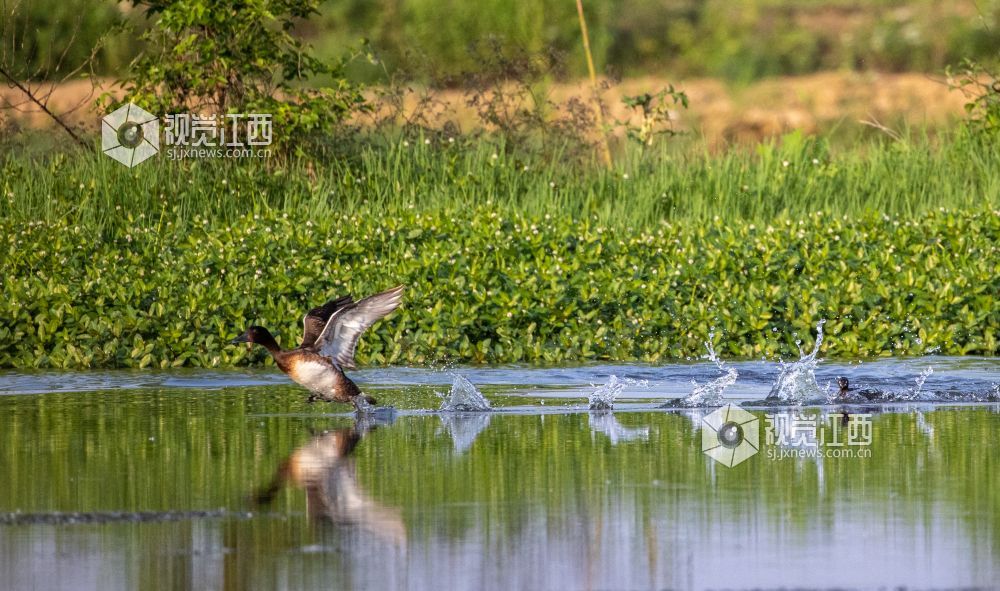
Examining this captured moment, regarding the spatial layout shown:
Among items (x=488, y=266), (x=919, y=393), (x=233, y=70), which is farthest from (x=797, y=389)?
(x=233, y=70)

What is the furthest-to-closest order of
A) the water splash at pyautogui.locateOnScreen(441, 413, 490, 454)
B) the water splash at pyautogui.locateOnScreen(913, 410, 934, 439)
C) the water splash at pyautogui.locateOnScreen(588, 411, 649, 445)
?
the water splash at pyautogui.locateOnScreen(913, 410, 934, 439)
the water splash at pyautogui.locateOnScreen(588, 411, 649, 445)
the water splash at pyautogui.locateOnScreen(441, 413, 490, 454)

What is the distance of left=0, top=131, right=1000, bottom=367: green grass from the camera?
1245cm

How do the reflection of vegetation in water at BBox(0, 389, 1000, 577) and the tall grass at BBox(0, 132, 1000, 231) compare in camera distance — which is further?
the tall grass at BBox(0, 132, 1000, 231)

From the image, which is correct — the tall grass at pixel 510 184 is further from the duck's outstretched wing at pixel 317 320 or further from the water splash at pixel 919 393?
→ the duck's outstretched wing at pixel 317 320

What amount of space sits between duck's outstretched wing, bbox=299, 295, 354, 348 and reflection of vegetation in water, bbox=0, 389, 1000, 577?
1.52 ft

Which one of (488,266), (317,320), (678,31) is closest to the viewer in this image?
(317,320)

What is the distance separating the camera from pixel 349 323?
33.1 ft

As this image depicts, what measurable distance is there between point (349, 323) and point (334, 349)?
173 mm

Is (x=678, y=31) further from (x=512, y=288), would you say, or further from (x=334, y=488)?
(x=334, y=488)

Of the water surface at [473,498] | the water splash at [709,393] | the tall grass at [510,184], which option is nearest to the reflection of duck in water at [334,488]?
the water surface at [473,498]

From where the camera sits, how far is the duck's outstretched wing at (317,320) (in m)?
10.1

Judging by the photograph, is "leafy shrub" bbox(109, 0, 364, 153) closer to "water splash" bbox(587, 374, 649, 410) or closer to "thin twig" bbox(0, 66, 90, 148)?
"thin twig" bbox(0, 66, 90, 148)

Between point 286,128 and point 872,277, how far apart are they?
5.68m

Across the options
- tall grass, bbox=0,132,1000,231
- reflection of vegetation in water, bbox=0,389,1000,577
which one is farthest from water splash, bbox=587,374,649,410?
tall grass, bbox=0,132,1000,231
